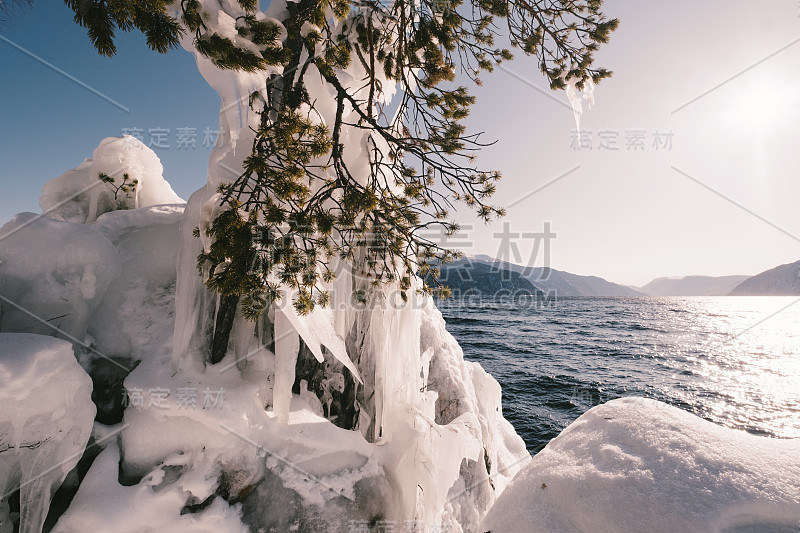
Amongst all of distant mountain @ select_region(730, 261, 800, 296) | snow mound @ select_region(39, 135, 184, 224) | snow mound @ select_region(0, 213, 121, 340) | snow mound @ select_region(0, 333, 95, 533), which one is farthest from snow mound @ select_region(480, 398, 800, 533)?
distant mountain @ select_region(730, 261, 800, 296)

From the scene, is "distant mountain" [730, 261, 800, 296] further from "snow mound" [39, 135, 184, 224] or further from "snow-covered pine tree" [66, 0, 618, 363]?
"snow mound" [39, 135, 184, 224]

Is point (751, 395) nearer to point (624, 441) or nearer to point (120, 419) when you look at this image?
point (624, 441)

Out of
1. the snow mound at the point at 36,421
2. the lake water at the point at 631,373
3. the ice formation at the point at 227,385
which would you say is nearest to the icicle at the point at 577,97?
the ice formation at the point at 227,385

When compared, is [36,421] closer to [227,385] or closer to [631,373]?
[227,385]

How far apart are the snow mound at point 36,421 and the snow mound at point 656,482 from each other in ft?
13.3

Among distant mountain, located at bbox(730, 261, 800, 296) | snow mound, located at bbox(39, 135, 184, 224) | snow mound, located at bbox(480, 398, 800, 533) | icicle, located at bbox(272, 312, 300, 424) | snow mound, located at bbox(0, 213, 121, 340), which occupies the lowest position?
snow mound, located at bbox(480, 398, 800, 533)

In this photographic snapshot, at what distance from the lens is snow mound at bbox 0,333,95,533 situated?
8.51 feet

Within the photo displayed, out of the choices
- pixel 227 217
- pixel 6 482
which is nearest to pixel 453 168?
pixel 227 217

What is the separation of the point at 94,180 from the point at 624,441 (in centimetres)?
1026

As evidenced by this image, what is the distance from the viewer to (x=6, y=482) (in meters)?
2.66

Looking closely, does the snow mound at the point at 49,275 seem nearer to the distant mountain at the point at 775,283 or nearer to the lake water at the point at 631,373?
the lake water at the point at 631,373

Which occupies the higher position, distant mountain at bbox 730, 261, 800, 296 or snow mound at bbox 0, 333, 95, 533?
distant mountain at bbox 730, 261, 800, 296

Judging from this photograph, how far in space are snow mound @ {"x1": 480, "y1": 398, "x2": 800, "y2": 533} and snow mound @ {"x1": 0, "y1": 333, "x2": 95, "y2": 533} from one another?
13.3 ft

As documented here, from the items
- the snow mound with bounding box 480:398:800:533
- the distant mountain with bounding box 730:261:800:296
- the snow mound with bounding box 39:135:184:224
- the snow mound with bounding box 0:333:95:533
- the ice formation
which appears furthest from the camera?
the distant mountain with bounding box 730:261:800:296
